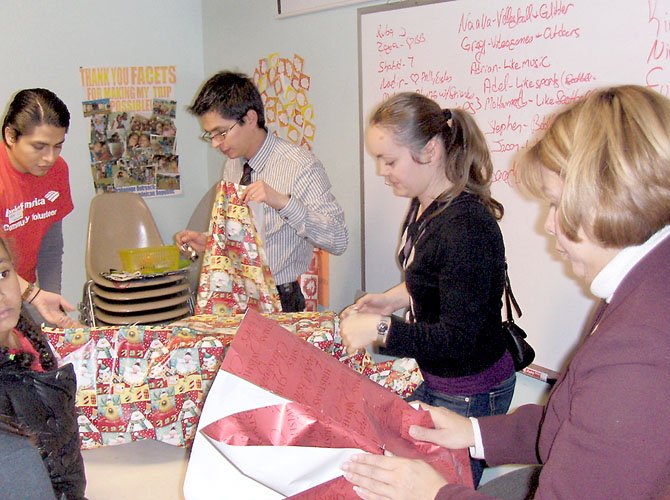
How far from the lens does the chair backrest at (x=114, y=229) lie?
2.83 meters

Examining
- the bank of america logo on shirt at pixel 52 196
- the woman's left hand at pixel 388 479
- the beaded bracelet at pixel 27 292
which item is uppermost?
the bank of america logo on shirt at pixel 52 196

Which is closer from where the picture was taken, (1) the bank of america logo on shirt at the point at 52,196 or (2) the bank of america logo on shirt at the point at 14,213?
(2) the bank of america logo on shirt at the point at 14,213

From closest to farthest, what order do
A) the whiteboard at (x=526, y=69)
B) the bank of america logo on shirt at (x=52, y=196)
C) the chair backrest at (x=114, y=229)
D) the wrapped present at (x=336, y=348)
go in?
the wrapped present at (x=336, y=348), the whiteboard at (x=526, y=69), the bank of america logo on shirt at (x=52, y=196), the chair backrest at (x=114, y=229)

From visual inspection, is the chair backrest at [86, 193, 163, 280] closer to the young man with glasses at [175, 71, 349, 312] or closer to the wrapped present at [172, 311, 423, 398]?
the young man with glasses at [175, 71, 349, 312]

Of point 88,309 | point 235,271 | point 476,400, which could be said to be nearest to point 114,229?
point 88,309

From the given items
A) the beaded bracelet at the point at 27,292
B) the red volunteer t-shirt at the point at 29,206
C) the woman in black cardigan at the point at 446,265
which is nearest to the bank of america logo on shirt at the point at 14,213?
the red volunteer t-shirt at the point at 29,206

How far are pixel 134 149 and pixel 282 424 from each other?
8.83 ft

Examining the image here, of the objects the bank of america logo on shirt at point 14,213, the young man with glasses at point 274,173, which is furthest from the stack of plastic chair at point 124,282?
the bank of america logo on shirt at point 14,213

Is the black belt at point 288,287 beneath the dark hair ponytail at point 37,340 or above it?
beneath

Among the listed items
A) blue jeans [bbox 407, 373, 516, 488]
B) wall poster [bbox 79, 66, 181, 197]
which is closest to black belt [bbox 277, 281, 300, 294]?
blue jeans [bbox 407, 373, 516, 488]

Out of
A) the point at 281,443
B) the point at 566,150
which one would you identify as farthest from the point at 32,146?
the point at 566,150

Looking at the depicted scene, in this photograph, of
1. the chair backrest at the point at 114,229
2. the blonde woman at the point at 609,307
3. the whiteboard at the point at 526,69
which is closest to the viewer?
the blonde woman at the point at 609,307

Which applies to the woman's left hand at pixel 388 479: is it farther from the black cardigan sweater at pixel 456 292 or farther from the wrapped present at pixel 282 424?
the black cardigan sweater at pixel 456 292

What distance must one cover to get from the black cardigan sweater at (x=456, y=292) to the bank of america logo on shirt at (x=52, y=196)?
148 cm
